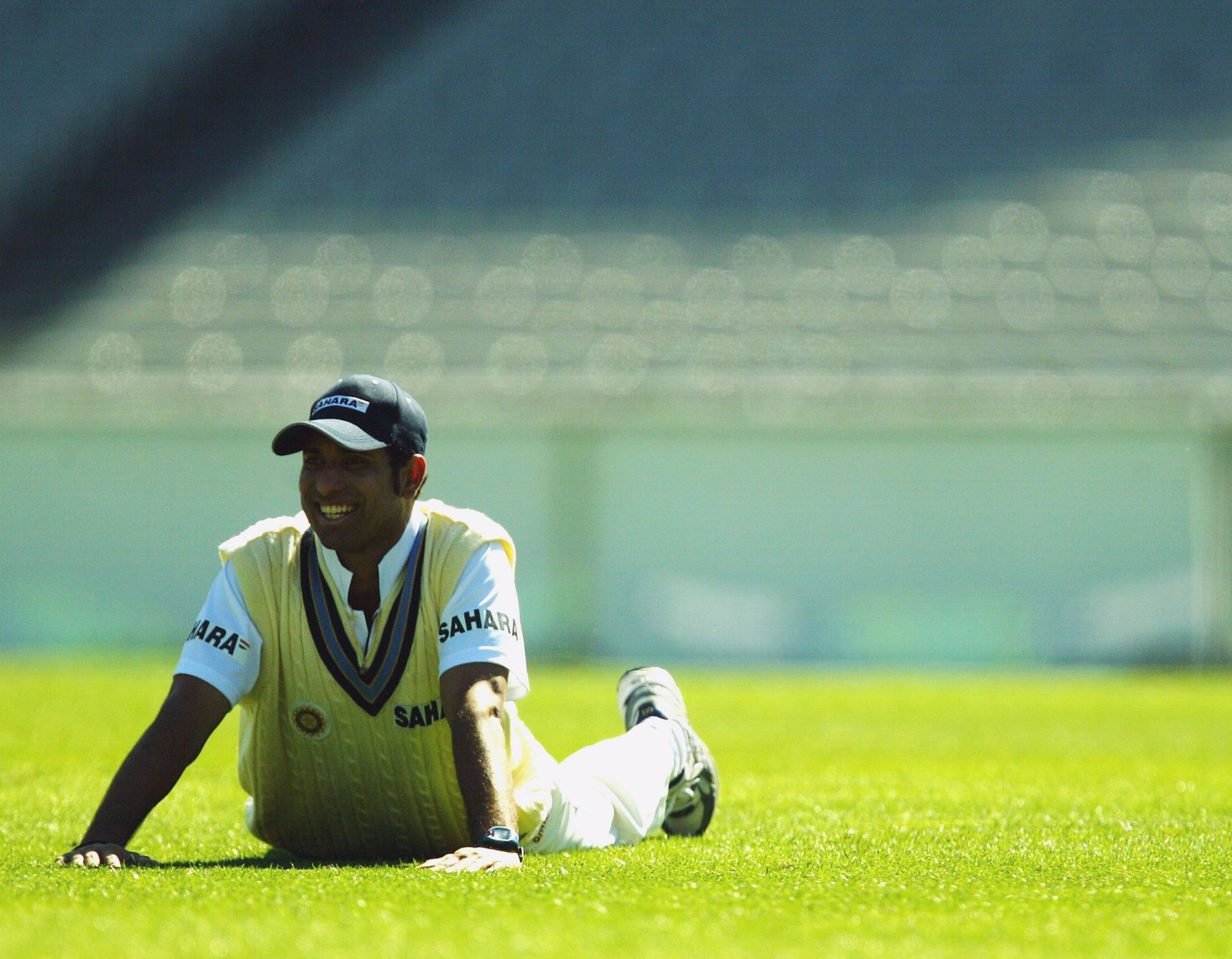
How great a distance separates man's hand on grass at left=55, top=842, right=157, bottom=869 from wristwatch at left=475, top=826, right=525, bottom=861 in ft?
2.95

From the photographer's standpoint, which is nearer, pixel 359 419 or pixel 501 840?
pixel 501 840

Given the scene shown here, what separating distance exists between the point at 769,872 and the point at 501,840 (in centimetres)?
70

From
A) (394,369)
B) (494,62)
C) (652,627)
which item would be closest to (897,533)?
(652,627)

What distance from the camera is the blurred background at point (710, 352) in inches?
675

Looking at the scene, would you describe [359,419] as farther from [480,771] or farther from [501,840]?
[501,840]

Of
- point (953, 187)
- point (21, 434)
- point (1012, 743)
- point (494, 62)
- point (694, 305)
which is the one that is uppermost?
point (494, 62)

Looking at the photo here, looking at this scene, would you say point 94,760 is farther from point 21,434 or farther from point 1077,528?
point 1077,528

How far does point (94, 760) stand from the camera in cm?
758

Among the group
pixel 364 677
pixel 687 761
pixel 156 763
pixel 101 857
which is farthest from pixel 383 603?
pixel 687 761

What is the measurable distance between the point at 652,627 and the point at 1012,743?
28.7 ft

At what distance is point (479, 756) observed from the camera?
415 cm

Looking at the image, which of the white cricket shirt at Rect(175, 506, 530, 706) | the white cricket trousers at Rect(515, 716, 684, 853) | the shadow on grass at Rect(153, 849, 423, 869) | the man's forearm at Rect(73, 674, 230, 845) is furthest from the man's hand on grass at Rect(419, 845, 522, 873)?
the man's forearm at Rect(73, 674, 230, 845)

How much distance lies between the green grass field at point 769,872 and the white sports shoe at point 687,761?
10 centimetres

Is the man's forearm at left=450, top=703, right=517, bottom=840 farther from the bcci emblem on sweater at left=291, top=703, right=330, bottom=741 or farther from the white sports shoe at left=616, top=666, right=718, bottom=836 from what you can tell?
the white sports shoe at left=616, top=666, right=718, bottom=836
